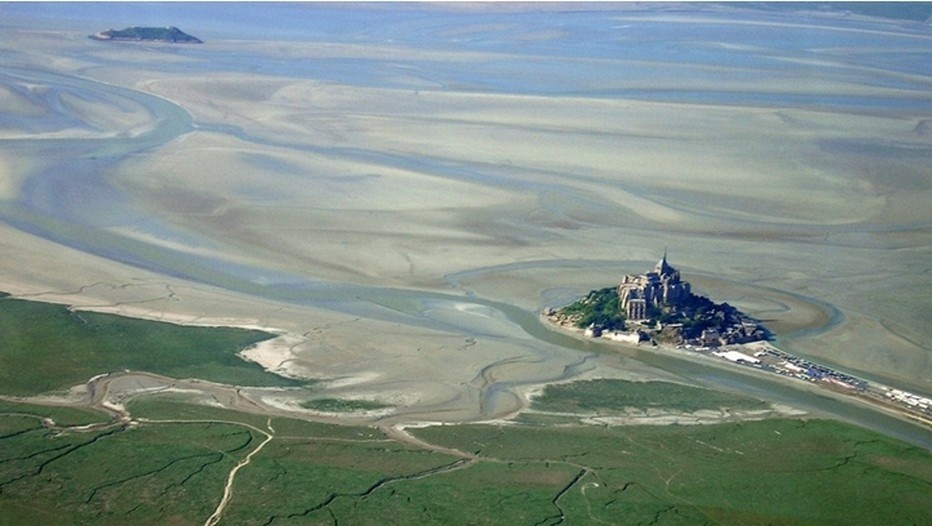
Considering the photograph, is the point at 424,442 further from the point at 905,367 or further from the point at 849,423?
the point at 905,367

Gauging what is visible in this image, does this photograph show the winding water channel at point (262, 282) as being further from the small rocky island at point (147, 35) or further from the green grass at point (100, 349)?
the small rocky island at point (147, 35)

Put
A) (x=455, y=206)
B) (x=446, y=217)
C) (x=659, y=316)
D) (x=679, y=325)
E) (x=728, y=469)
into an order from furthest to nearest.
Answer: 1. (x=455, y=206)
2. (x=446, y=217)
3. (x=659, y=316)
4. (x=679, y=325)
5. (x=728, y=469)

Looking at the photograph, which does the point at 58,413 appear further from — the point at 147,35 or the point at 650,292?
the point at 147,35

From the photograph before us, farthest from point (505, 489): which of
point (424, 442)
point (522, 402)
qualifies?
point (522, 402)

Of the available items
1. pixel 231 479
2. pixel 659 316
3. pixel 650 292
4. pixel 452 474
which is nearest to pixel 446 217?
pixel 650 292

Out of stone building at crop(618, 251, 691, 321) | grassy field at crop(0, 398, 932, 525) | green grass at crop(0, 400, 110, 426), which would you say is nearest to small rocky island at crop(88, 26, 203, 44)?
stone building at crop(618, 251, 691, 321)

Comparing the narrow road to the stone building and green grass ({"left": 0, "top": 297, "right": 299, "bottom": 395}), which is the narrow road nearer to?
green grass ({"left": 0, "top": 297, "right": 299, "bottom": 395})
